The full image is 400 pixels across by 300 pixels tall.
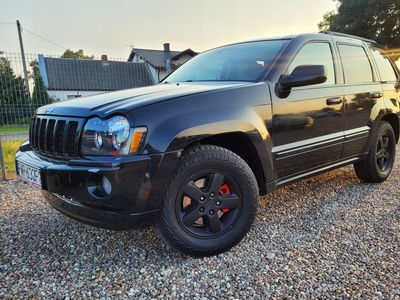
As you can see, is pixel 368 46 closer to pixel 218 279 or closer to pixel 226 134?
pixel 226 134

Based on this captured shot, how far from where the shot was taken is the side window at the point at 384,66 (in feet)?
12.8

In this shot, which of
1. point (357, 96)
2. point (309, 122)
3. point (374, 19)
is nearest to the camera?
point (309, 122)

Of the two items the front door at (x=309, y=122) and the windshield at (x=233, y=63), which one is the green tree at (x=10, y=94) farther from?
the front door at (x=309, y=122)

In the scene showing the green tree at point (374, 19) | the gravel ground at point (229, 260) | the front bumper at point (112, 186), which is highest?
the green tree at point (374, 19)

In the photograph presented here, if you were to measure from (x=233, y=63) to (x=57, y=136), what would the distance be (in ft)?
5.89

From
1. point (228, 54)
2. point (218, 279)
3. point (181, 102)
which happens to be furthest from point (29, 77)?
point (218, 279)

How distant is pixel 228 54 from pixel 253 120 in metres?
1.21

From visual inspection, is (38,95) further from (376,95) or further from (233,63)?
(376,95)

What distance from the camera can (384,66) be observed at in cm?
402

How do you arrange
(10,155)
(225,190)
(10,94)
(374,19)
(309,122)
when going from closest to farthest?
(225,190), (309,122), (10,155), (10,94), (374,19)

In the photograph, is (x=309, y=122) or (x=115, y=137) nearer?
(x=115, y=137)

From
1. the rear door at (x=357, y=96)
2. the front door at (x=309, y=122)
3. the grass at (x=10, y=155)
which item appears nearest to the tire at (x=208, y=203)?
the front door at (x=309, y=122)

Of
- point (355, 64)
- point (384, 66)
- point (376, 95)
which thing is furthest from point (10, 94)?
point (384, 66)

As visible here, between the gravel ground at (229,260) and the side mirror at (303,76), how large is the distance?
1246mm
